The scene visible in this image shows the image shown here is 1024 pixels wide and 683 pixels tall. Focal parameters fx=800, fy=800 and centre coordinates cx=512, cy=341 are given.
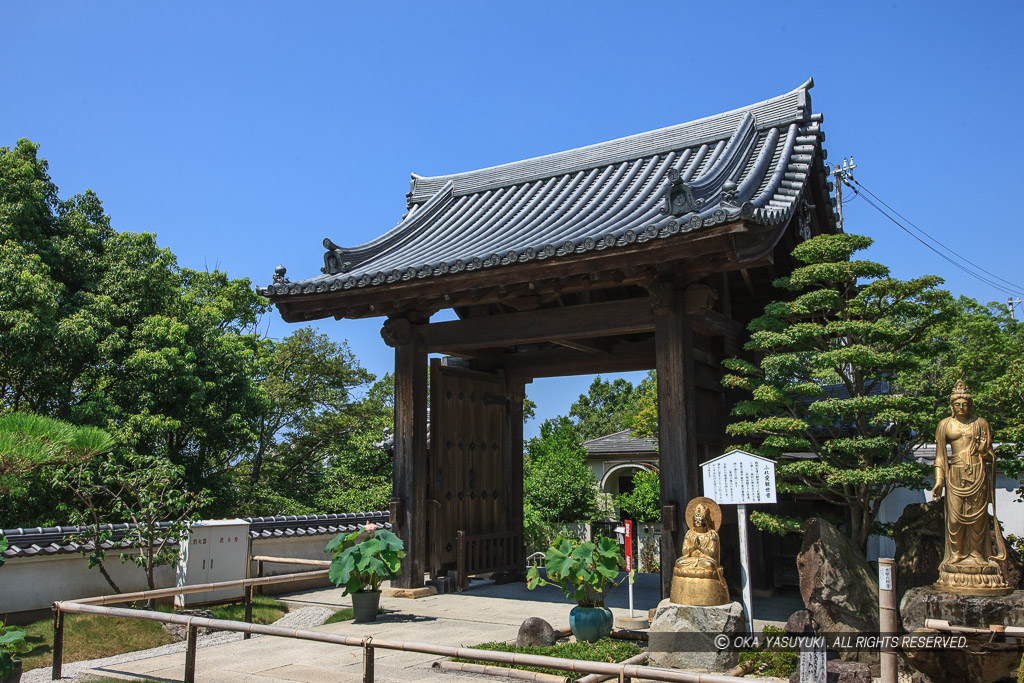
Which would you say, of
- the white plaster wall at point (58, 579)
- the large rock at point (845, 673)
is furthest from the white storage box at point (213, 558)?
the large rock at point (845, 673)

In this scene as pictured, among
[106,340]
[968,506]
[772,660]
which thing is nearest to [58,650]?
[772,660]

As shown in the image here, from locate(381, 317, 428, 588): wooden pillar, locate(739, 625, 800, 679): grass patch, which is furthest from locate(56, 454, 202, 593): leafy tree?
locate(739, 625, 800, 679): grass patch

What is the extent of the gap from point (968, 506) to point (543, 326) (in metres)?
5.50

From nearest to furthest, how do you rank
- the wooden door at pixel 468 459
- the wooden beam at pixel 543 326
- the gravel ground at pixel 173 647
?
1. the gravel ground at pixel 173 647
2. the wooden beam at pixel 543 326
3. the wooden door at pixel 468 459

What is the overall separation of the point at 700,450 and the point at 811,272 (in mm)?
2796

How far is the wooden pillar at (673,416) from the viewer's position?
9.23 m

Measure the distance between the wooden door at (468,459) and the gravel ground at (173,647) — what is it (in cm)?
224

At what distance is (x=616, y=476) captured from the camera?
2445cm

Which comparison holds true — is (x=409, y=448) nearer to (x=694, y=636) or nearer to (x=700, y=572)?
(x=700, y=572)

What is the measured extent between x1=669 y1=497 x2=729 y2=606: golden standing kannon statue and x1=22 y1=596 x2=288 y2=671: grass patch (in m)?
4.80

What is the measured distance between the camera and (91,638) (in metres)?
8.58

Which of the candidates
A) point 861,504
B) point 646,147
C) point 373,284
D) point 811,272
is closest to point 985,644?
point 861,504

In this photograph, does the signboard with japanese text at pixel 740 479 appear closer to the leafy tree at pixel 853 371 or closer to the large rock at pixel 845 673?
the leafy tree at pixel 853 371

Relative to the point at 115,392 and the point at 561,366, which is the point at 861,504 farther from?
the point at 115,392
